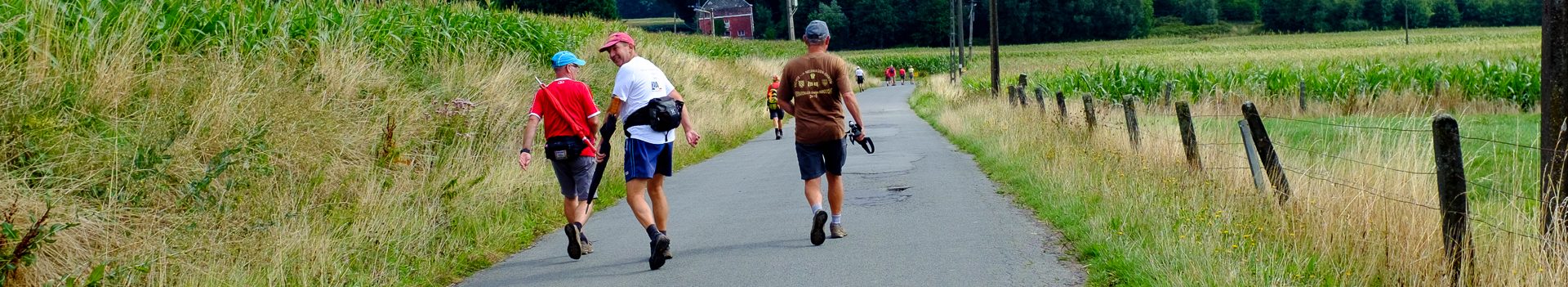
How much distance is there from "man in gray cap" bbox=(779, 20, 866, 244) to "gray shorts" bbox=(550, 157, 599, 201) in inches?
44.3

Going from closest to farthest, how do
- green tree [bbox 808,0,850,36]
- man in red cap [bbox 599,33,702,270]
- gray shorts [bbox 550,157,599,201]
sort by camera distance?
man in red cap [bbox 599,33,702,270], gray shorts [bbox 550,157,599,201], green tree [bbox 808,0,850,36]

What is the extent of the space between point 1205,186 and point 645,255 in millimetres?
3574

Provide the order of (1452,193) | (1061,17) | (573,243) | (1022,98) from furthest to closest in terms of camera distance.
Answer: (1061,17) → (1022,98) → (573,243) → (1452,193)

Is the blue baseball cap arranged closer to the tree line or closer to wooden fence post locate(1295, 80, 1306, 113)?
wooden fence post locate(1295, 80, 1306, 113)

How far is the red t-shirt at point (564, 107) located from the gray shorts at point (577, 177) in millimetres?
95

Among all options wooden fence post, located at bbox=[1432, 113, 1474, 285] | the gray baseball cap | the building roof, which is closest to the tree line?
the building roof

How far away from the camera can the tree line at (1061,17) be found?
11869 centimetres

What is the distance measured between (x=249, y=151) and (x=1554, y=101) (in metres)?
6.43

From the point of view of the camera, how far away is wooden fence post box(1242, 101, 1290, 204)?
7043 mm

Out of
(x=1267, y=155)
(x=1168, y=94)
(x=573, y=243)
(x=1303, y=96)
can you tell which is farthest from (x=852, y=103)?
(x=1303, y=96)

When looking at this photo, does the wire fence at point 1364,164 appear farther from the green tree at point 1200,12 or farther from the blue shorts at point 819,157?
the green tree at point 1200,12

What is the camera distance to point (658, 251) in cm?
666

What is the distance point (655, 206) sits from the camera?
7.17 metres

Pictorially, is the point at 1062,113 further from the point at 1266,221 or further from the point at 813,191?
the point at 1266,221
